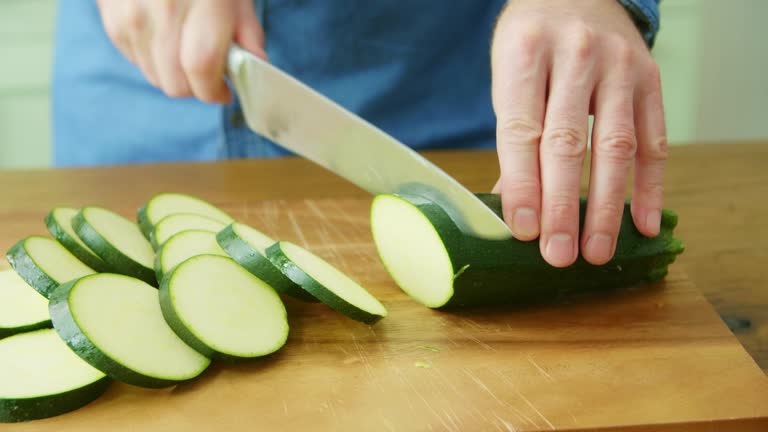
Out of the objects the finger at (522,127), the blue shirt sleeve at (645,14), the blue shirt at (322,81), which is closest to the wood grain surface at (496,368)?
the finger at (522,127)

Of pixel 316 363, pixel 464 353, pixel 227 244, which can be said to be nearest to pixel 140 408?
pixel 316 363

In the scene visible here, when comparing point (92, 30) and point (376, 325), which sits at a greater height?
point (92, 30)

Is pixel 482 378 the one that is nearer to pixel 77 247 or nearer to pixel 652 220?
pixel 652 220

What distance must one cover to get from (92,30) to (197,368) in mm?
1893

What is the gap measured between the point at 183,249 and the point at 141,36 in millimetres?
790

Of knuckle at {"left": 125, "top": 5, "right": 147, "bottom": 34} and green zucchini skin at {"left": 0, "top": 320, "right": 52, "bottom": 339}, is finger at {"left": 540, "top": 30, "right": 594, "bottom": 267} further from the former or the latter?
knuckle at {"left": 125, "top": 5, "right": 147, "bottom": 34}

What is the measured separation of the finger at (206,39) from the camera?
1973 millimetres

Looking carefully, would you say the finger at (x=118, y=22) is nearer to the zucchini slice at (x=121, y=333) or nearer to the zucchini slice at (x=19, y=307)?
the zucchini slice at (x=19, y=307)

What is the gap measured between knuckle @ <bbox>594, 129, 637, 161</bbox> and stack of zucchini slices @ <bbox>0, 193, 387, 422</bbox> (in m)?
0.53

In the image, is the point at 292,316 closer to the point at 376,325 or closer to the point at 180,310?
the point at 376,325

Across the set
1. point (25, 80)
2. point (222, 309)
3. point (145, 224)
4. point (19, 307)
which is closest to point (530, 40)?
point (222, 309)

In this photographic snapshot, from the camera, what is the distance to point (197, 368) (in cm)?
137

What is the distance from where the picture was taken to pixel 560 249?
1.50 metres

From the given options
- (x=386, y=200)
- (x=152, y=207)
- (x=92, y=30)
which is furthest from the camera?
(x=92, y=30)
